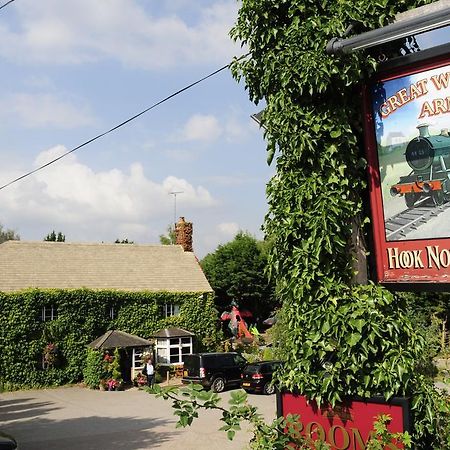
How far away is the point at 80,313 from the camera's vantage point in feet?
95.9

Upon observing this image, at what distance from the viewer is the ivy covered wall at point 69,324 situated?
2730cm

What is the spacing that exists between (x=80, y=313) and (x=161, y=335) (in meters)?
4.61

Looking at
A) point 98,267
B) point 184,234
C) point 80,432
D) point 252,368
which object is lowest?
point 80,432

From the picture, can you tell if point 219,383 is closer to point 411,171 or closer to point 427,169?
point 411,171

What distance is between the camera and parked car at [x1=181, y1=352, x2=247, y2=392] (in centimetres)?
2456

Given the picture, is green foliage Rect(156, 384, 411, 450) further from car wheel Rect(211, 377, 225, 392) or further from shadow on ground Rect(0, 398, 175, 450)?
car wheel Rect(211, 377, 225, 392)

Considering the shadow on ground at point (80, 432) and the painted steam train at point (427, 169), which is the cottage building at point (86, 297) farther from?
the painted steam train at point (427, 169)

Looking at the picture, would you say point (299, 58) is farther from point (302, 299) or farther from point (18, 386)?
point (18, 386)

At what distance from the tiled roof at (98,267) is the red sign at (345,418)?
25.9m

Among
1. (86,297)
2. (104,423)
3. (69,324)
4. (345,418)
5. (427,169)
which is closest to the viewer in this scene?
(427,169)

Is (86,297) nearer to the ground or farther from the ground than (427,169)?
farther from the ground

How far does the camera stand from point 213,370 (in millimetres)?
24828

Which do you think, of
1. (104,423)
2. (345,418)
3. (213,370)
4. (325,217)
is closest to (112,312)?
(213,370)

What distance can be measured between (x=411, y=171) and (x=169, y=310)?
28575 mm
